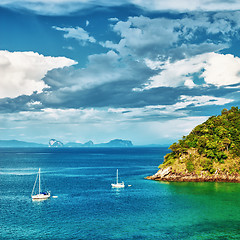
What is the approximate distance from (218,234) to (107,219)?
25565 millimetres

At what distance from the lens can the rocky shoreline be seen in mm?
109675

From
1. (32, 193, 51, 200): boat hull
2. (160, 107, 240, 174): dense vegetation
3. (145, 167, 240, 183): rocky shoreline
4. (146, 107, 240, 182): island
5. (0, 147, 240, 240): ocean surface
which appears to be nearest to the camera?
(0, 147, 240, 240): ocean surface

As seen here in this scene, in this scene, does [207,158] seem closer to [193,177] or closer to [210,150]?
[210,150]

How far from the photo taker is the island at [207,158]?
112 m

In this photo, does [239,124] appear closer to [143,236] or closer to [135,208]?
[135,208]

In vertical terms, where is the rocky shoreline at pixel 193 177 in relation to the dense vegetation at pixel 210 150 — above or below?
below

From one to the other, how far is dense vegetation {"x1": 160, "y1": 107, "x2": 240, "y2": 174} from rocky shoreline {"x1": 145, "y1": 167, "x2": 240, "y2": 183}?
1623 mm

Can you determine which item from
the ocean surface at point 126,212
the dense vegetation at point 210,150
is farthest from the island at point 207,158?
the ocean surface at point 126,212

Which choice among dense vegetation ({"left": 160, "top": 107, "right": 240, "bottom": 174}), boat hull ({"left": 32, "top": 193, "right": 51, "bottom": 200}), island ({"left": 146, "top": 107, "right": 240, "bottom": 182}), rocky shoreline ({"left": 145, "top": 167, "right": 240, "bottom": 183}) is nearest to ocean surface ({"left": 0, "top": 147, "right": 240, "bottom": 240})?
boat hull ({"left": 32, "top": 193, "right": 51, "bottom": 200})

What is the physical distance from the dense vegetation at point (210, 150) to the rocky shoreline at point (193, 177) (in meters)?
1.62

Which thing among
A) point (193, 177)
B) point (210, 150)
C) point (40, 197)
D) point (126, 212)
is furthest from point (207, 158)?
point (40, 197)

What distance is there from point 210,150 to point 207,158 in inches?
149

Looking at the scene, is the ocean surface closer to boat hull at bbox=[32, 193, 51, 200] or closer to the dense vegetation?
boat hull at bbox=[32, 193, 51, 200]

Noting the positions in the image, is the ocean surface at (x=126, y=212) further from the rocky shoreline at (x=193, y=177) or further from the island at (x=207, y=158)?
the island at (x=207, y=158)
